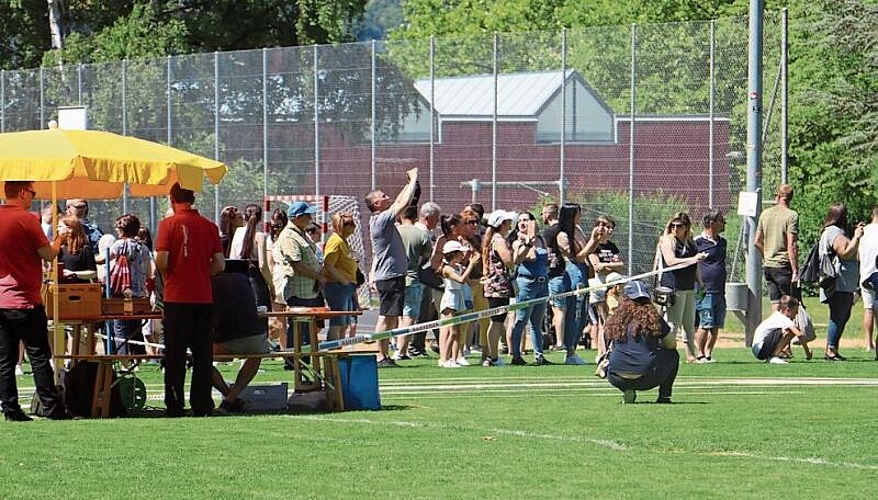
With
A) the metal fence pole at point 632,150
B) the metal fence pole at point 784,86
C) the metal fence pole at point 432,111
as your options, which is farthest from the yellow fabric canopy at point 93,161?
the metal fence pole at point 432,111

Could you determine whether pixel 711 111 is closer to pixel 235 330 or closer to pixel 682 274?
pixel 682 274

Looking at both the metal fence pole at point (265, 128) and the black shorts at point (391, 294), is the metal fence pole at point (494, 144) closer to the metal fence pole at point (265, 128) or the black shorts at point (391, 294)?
the metal fence pole at point (265, 128)

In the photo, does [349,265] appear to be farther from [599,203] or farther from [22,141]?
[599,203]

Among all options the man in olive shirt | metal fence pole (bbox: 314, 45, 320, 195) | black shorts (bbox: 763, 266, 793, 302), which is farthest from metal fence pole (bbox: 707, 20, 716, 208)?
metal fence pole (bbox: 314, 45, 320, 195)

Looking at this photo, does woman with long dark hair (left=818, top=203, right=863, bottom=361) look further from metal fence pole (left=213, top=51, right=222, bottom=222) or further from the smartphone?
metal fence pole (left=213, top=51, right=222, bottom=222)

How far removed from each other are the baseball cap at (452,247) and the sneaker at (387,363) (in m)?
1.48

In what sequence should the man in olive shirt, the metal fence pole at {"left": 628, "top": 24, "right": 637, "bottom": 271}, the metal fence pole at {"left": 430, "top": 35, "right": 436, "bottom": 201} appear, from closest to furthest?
the man in olive shirt → the metal fence pole at {"left": 628, "top": 24, "right": 637, "bottom": 271} → the metal fence pole at {"left": 430, "top": 35, "right": 436, "bottom": 201}

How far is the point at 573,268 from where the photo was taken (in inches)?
874

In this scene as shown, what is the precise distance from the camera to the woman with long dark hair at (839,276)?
72.8 ft

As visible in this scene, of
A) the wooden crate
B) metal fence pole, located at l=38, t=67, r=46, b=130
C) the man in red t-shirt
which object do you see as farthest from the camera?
metal fence pole, located at l=38, t=67, r=46, b=130

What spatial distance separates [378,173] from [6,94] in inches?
407

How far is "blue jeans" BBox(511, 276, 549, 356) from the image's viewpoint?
21375 mm

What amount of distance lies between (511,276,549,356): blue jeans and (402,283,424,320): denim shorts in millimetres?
1326

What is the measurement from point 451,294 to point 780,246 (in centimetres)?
451
